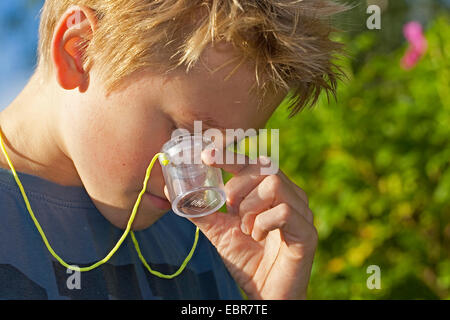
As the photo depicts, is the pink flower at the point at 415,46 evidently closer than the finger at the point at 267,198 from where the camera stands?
No

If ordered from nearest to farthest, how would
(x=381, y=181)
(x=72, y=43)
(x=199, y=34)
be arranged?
1. (x=199, y=34)
2. (x=72, y=43)
3. (x=381, y=181)

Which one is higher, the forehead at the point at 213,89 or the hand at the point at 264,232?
the forehead at the point at 213,89

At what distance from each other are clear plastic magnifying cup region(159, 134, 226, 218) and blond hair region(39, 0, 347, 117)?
18 centimetres

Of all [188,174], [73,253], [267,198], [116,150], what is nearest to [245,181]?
[267,198]

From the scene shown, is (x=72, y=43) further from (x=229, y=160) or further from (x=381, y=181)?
(x=381, y=181)

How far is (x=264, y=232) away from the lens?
4.77 ft

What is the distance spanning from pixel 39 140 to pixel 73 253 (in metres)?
0.30

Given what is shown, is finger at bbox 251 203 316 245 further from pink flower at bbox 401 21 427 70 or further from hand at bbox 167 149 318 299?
pink flower at bbox 401 21 427 70

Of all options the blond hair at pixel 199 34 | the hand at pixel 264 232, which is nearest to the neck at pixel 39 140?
the blond hair at pixel 199 34

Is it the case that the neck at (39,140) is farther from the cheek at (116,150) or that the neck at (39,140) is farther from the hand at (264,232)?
the hand at (264,232)

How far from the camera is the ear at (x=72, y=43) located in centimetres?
142

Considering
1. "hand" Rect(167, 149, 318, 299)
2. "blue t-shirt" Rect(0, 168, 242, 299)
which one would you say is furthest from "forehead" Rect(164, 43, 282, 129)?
"blue t-shirt" Rect(0, 168, 242, 299)

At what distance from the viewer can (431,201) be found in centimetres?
255
